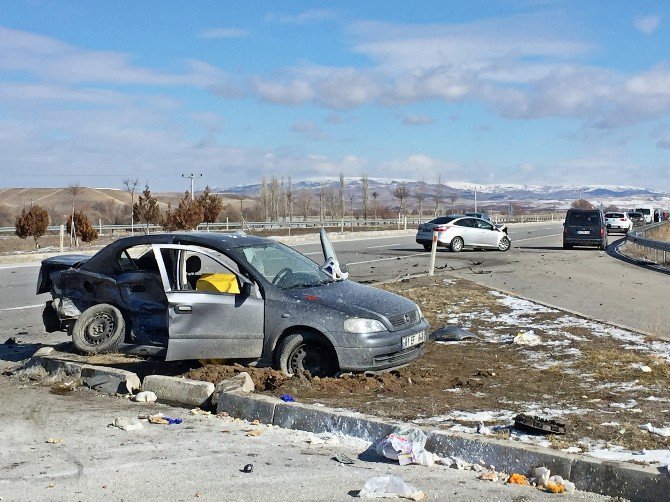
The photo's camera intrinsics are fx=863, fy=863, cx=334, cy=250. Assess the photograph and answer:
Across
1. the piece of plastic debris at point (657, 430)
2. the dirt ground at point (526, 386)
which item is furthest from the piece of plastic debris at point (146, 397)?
the piece of plastic debris at point (657, 430)

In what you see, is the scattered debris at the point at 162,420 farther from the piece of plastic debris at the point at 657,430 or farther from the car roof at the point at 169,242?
the piece of plastic debris at the point at 657,430

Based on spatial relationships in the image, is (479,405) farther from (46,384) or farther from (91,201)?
(91,201)

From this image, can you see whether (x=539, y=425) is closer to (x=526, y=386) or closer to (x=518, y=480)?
(x=518, y=480)

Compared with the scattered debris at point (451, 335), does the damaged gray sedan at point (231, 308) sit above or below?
above

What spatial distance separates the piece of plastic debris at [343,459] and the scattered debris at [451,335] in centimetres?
580

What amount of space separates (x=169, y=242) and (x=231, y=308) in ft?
4.43

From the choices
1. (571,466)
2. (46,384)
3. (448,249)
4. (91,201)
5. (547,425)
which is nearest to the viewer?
(571,466)

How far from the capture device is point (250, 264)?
30.5ft

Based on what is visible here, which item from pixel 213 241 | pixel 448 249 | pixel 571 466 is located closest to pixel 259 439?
pixel 571 466

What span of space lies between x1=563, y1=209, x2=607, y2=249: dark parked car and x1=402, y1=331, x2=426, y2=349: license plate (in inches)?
1201

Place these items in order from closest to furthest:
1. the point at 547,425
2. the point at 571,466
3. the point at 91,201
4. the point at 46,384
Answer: the point at 571,466
the point at 547,425
the point at 46,384
the point at 91,201

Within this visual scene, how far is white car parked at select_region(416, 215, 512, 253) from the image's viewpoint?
35.4 m

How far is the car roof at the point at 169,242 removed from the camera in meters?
9.63

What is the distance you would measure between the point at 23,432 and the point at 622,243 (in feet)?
132
